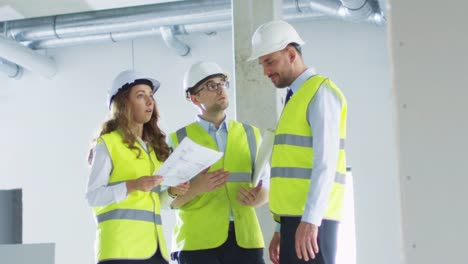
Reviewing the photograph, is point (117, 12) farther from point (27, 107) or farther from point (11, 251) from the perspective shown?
point (11, 251)

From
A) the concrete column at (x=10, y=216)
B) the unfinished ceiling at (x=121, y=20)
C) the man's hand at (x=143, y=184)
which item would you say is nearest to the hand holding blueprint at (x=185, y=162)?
the man's hand at (x=143, y=184)

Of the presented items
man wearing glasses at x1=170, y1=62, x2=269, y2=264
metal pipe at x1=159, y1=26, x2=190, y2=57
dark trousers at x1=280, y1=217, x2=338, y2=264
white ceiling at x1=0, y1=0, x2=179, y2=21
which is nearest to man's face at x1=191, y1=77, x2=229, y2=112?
man wearing glasses at x1=170, y1=62, x2=269, y2=264

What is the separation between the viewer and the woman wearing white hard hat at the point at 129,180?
3.14m

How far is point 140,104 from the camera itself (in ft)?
10.9

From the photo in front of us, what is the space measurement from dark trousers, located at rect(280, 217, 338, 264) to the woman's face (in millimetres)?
807

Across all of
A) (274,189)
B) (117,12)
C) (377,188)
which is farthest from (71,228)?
(274,189)

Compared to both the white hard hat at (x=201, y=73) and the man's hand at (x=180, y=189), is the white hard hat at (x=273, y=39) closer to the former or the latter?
the white hard hat at (x=201, y=73)

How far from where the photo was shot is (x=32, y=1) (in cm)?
684

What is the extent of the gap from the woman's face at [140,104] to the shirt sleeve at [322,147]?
77 centimetres

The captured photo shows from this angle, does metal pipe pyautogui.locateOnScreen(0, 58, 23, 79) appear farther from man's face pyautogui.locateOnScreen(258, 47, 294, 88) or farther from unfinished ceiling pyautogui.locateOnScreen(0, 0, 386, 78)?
man's face pyautogui.locateOnScreen(258, 47, 294, 88)

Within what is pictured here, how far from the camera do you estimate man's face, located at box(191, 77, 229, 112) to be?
11.9 feet

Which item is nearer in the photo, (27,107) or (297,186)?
(297,186)

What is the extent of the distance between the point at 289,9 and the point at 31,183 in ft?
12.7

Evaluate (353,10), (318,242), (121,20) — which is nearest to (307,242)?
(318,242)
